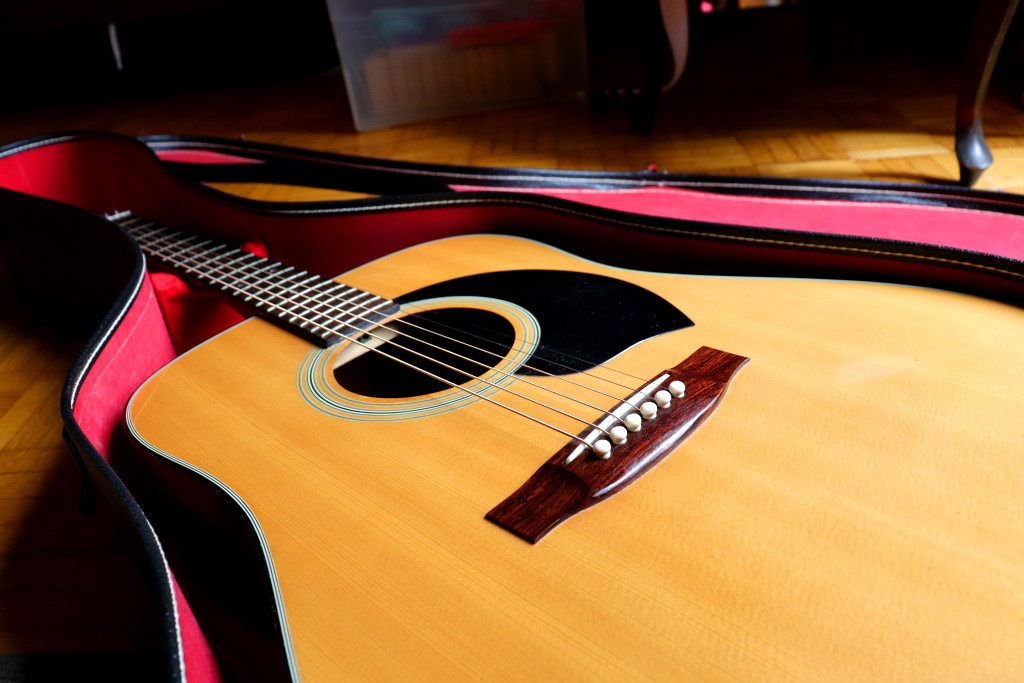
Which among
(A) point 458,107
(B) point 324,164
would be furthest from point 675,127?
(B) point 324,164

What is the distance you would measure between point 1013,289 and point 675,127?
1214mm

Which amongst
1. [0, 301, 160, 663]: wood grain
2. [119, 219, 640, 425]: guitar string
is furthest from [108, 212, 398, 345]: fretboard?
[0, 301, 160, 663]: wood grain

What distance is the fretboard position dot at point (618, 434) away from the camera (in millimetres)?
473

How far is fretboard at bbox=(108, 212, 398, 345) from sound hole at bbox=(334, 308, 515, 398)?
3 cm

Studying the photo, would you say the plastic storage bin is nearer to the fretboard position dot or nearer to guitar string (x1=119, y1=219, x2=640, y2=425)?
guitar string (x1=119, y1=219, x2=640, y2=425)

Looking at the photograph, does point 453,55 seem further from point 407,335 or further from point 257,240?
point 407,335

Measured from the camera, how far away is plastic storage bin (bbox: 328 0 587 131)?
6.42ft

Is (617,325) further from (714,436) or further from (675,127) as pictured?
(675,127)

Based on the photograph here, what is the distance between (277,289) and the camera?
0.80 m

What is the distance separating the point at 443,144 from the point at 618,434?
1497 millimetres

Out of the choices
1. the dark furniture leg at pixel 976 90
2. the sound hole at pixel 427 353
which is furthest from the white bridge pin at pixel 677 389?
the dark furniture leg at pixel 976 90

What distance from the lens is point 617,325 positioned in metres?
0.62

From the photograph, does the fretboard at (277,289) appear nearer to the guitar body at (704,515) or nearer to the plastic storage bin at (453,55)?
the guitar body at (704,515)

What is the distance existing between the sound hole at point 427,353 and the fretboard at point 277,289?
0.10 ft
